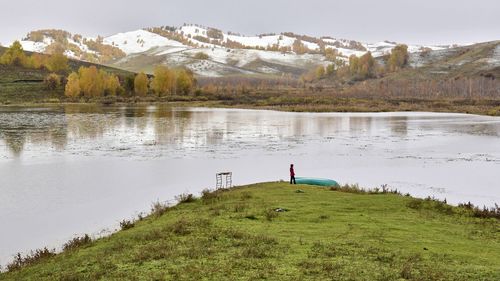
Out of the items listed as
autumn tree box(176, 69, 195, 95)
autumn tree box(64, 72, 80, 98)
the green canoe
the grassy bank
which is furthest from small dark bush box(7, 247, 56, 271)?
autumn tree box(176, 69, 195, 95)

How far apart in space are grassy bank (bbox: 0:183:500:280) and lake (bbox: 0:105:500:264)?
15.5ft

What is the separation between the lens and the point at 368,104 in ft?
482

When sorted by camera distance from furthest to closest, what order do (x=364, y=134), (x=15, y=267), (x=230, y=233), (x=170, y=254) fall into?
(x=364, y=134)
(x=230, y=233)
(x=15, y=267)
(x=170, y=254)

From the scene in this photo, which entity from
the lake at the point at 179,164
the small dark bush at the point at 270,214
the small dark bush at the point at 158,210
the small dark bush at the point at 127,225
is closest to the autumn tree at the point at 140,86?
the lake at the point at 179,164

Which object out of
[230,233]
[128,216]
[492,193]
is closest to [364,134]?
[492,193]

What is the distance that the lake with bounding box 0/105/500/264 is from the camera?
84.0 ft

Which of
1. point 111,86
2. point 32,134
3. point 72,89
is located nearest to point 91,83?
point 111,86

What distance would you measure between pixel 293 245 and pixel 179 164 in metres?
27.4

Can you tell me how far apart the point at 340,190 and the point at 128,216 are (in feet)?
Answer: 41.4

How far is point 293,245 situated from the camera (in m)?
16.2

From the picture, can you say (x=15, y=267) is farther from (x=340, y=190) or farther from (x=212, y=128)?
(x=212, y=128)

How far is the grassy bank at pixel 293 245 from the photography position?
13.4m

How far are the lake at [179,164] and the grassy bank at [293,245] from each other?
471 centimetres

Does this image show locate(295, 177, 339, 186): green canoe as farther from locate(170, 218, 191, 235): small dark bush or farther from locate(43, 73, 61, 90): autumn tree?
locate(43, 73, 61, 90): autumn tree
